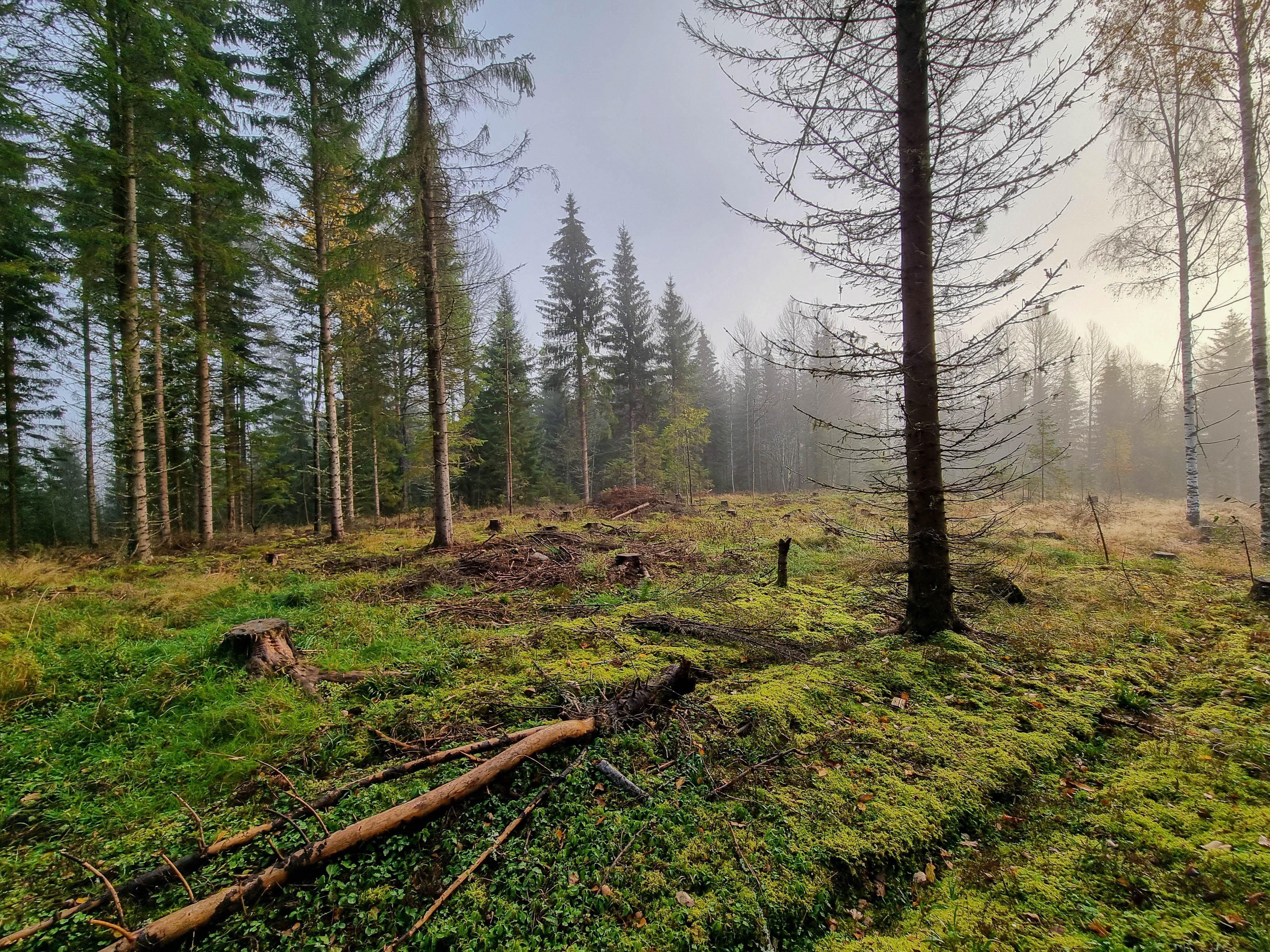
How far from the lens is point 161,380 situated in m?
9.38

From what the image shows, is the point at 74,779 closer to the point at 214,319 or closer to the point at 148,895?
the point at 148,895

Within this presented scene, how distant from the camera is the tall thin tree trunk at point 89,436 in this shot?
15.4m

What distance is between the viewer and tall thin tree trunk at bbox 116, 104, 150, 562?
8508 mm

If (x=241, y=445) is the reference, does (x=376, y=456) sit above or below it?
below

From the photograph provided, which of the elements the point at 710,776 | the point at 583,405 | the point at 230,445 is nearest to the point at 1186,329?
the point at 710,776

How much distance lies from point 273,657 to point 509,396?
16.3 m

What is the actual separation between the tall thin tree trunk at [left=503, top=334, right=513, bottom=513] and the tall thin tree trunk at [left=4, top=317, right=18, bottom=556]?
1445 centimetres

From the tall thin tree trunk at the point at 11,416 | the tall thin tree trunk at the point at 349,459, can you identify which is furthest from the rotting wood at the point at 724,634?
the tall thin tree trunk at the point at 11,416

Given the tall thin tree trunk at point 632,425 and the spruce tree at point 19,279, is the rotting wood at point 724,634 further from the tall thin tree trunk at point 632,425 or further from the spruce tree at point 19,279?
the tall thin tree trunk at point 632,425

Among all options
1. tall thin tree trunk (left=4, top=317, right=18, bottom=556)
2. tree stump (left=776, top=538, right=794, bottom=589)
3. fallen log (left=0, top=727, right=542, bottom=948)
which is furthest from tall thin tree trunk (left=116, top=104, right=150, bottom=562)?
tree stump (left=776, top=538, right=794, bottom=589)

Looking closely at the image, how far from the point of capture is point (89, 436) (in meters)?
16.8

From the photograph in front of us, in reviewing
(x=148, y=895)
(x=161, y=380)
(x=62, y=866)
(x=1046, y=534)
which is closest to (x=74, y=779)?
(x=62, y=866)

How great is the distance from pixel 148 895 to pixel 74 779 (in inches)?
52.8

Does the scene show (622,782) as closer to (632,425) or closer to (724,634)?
(724,634)
